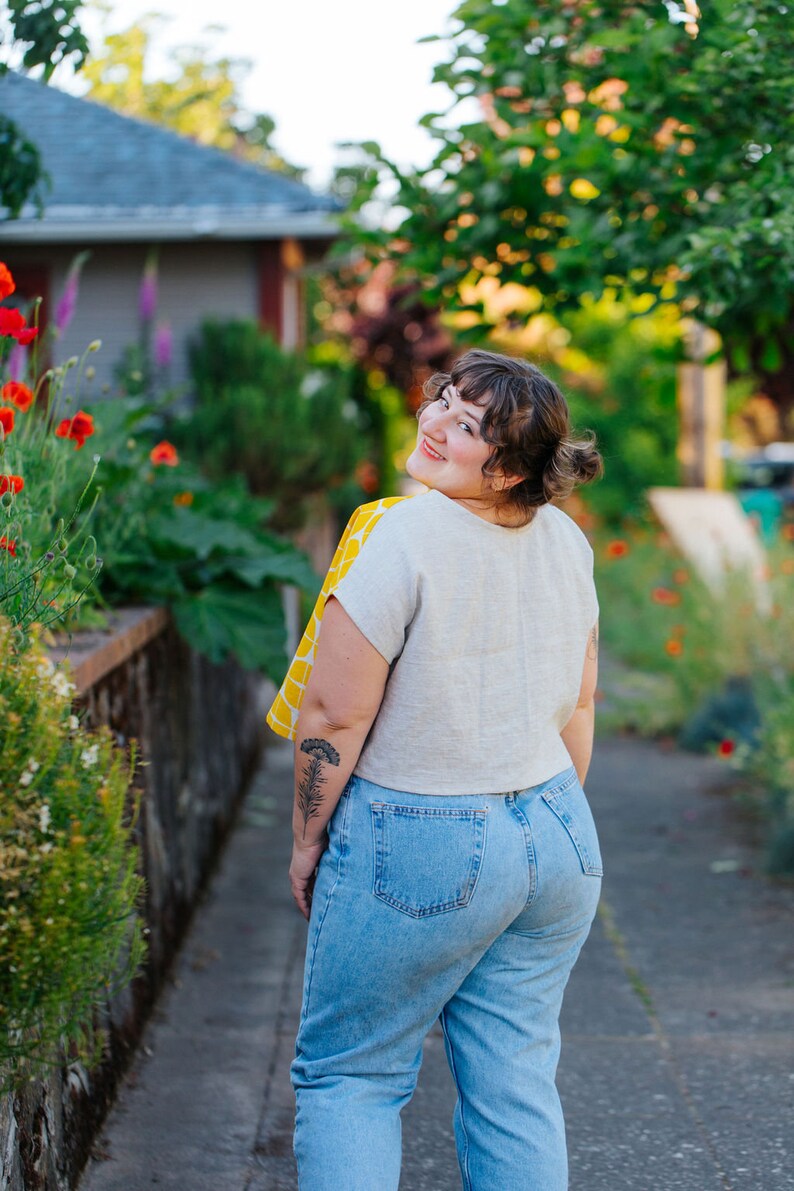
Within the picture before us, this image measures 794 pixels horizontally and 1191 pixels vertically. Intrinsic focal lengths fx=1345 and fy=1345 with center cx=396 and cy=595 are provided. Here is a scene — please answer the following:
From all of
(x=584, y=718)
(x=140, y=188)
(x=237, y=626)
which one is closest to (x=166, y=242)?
(x=140, y=188)

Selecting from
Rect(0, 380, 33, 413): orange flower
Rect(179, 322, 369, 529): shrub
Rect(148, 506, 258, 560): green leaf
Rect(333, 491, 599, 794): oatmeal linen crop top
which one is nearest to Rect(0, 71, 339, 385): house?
Rect(179, 322, 369, 529): shrub

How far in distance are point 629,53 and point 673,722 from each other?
4.51 m

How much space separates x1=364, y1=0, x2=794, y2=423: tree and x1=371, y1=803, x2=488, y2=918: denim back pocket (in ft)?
7.41

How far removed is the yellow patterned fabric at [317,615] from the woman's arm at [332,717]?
0.06m

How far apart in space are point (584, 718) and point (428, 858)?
569 millimetres

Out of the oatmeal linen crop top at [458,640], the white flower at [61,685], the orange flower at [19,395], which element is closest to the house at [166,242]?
the orange flower at [19,395]

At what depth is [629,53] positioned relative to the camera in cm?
466

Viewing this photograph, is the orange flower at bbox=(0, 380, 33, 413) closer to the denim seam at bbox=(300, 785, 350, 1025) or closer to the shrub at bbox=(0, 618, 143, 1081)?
→ the shrub at bbox=(0, 618, 143, 1081)

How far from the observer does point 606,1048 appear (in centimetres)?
382

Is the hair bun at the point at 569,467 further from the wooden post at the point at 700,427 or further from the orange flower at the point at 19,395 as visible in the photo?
the wooden post at the point at 700,427

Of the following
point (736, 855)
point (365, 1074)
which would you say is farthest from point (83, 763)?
point (736, 855)

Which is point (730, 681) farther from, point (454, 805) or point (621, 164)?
point (454, 805)

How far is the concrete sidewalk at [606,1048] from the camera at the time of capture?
10.3 ft

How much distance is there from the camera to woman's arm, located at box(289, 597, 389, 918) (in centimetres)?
218
